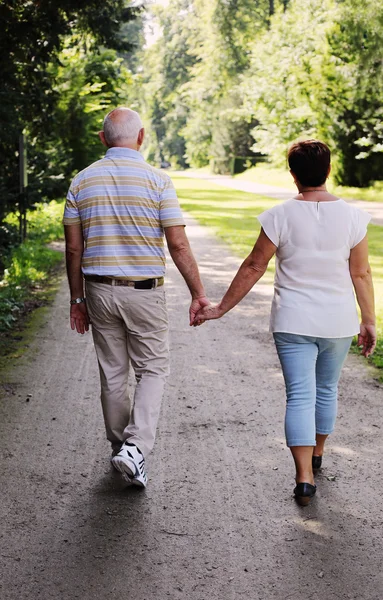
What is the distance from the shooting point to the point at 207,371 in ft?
23.3

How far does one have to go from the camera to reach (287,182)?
43.5 meters

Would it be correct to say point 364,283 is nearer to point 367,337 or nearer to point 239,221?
point 367,337

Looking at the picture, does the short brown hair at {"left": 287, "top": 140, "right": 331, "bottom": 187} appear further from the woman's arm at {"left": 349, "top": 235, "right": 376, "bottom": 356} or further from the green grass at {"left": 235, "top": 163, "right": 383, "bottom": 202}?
the green grass at {"left": 235, "top": 163, "right": 383, "bottom": 202}

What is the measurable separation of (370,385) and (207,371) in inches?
53.0

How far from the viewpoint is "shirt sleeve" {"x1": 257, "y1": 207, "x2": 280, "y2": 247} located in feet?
13.8

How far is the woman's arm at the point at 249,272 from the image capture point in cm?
431

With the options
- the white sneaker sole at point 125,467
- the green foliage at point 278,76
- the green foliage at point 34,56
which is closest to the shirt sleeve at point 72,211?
the white sneaker sole at point 125,467

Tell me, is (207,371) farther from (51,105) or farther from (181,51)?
(181,51)

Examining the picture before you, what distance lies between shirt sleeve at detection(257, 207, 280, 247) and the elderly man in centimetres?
46

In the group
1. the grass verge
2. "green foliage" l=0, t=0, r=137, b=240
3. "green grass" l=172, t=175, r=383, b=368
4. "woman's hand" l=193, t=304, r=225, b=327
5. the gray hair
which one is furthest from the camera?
"green grass" l=172, t=175, r=383, b=368

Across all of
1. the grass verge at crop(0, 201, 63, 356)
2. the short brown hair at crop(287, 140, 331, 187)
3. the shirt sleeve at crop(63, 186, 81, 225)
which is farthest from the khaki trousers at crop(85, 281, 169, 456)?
the grass verge at crop(0, 201, 63, 356)

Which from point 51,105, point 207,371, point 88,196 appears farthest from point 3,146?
point 88,196

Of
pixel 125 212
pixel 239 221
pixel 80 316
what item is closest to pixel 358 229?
pixel 125 212

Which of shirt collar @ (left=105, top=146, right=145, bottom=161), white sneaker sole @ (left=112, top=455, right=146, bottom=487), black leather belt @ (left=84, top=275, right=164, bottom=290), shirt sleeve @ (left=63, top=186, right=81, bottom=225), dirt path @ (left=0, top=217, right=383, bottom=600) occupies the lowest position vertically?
dirt path @ (left=0, top=217, right=383, bottom=600)
